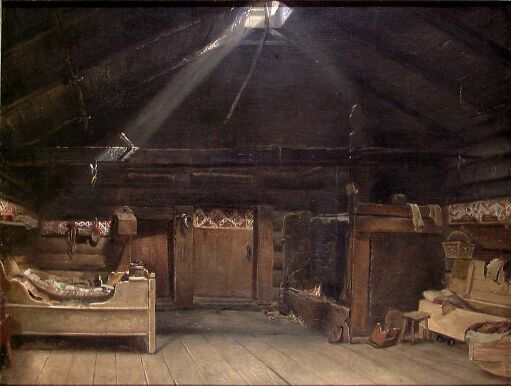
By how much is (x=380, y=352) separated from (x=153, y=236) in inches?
213

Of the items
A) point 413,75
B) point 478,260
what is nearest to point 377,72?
point 413,75

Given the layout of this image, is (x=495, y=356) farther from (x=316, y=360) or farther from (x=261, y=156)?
(x=261, y=156)

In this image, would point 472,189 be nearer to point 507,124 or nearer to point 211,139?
point 507,124

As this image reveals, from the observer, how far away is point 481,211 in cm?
677

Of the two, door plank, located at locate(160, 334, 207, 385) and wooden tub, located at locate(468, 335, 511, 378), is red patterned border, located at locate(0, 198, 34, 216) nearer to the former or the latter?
door plank, located at locate(160, 334, 207, 385)

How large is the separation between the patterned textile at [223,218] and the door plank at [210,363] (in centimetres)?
359

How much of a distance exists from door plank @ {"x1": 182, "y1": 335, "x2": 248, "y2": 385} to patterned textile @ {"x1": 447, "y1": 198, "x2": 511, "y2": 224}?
3583mm

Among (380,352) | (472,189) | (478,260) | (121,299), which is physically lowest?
(380,352)

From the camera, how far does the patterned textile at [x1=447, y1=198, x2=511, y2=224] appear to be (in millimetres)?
6284

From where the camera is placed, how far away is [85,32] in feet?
15.3

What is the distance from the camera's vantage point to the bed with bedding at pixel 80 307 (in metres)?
5.70

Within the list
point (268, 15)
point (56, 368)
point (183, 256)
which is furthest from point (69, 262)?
point (268, 15)

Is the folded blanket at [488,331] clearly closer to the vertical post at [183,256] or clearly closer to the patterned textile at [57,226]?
the vertical post at [183,256]

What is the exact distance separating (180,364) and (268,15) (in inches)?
178
